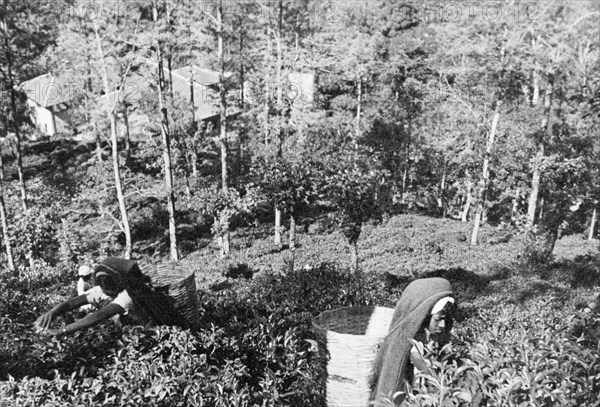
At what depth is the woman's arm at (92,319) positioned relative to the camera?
3.92 meters

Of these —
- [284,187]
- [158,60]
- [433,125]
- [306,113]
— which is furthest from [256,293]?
[433,125]

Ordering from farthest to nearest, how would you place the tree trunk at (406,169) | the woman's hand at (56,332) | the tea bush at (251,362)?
the tree trunk at (406,169) → the woman's hand at (56,332) → the tea bush at (251,362)

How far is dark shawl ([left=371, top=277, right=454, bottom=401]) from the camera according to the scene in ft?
10.6

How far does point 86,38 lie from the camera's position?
15891 mm

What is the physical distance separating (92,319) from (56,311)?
0.59 metres

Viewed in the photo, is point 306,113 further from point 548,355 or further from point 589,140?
point 548,355

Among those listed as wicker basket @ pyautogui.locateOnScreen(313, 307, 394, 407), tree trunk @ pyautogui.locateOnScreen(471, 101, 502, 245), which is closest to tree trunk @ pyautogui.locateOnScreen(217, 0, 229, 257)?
tree trunk @ pyautogui.locateOnScreen(471, 101, 502, 245)

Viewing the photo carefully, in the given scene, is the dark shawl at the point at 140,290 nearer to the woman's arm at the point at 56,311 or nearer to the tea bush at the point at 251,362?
the tea bush at the point at 251,362

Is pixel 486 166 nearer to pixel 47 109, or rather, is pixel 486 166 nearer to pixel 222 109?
pixel 222 109

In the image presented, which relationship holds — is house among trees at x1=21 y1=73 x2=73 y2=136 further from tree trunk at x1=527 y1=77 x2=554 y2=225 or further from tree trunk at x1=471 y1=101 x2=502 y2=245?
tree trunk at x1=527 y1=77 x2=554 y2=225

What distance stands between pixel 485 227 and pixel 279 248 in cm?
1097

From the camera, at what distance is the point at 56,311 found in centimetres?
441

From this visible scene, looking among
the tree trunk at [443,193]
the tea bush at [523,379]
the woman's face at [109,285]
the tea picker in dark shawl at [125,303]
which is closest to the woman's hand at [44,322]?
the tea picker in dark shawl at [125,303]

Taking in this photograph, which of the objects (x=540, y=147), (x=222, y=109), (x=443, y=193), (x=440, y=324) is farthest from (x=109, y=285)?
(x=443, y=193)
